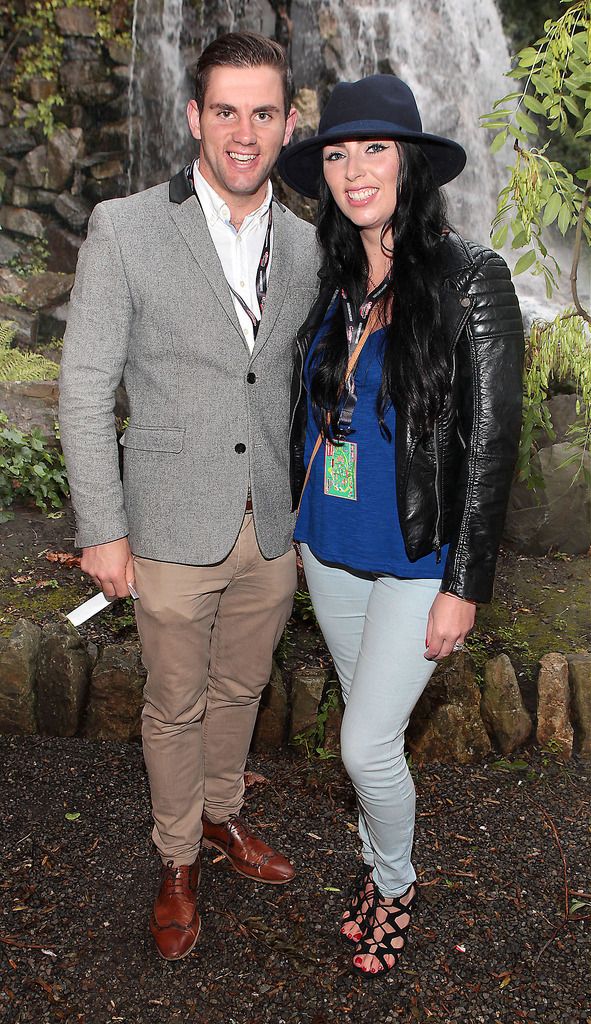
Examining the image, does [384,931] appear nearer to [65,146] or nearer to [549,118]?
[549,118]

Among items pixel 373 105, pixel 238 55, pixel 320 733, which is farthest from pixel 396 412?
pixel 320 733

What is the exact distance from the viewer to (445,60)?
9.91 m

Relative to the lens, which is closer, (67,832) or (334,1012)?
(334,1012)

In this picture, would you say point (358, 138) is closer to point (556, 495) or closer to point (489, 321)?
point (489, 321)

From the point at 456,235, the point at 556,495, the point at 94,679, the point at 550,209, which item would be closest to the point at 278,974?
the point at 94,679

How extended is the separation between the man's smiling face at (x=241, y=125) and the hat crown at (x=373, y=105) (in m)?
0.15

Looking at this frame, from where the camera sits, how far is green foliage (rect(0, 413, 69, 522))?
517 centimetres

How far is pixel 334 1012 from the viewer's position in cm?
235

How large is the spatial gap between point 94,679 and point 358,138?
215 centimetres

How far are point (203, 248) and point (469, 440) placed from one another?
830 millimetres

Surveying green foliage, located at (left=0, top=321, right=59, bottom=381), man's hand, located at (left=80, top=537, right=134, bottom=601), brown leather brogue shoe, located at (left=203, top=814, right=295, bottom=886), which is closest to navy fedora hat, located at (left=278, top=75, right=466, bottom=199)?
man's hand, located at (left=80, top=537, right=134, bottom=601)

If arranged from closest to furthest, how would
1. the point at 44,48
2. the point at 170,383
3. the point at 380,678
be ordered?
the point at 380,678, the point at 170,383, the point at 44,48

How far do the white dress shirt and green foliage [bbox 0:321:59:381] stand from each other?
14.8 feet

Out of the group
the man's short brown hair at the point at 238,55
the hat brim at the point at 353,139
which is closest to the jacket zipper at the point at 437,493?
the hat brim at the point at 353,139
